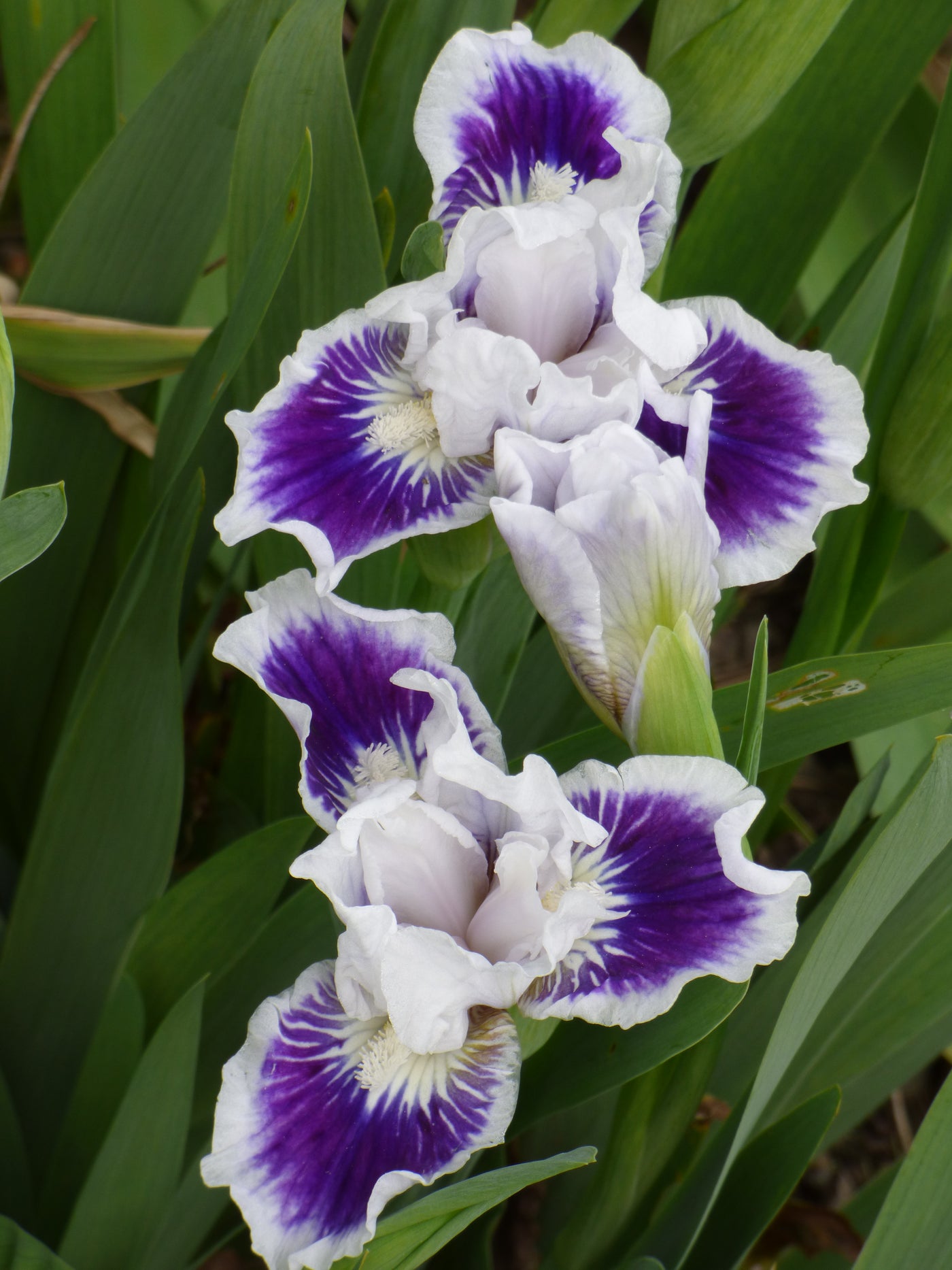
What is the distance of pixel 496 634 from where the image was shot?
649mm

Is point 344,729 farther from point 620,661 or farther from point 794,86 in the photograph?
point 794,86

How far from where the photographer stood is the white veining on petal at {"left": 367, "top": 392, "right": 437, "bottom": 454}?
0.49m

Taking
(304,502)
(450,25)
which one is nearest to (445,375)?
(304,502)

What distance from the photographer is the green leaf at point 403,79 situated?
671mm

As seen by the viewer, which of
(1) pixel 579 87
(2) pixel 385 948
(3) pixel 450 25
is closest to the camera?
(2) pixel 385 948

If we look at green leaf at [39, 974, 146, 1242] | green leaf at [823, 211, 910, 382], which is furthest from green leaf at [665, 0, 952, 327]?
green leaf at [39, 974, 146, 1242]

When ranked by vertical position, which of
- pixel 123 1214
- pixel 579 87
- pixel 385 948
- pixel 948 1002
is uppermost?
pixel 579 87

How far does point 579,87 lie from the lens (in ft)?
1.78

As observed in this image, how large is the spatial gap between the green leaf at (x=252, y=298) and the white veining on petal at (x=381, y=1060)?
0.26 metres

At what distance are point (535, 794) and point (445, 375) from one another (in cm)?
17

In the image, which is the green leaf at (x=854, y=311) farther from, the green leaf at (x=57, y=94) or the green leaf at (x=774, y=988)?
the green leaf at (x=57, y=94)

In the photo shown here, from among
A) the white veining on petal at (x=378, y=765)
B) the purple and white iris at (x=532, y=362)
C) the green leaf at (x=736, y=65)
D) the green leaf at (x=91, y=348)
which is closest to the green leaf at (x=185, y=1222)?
the white veining on petal at (x=378, y=765)

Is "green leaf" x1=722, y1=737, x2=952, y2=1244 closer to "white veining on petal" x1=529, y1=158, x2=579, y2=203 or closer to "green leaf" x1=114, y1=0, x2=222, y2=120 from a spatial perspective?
"white veining on petal" x1=529, y1=158, x2=579, y2=203

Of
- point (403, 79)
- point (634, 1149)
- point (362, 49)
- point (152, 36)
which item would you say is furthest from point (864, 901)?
point (152, 36)
